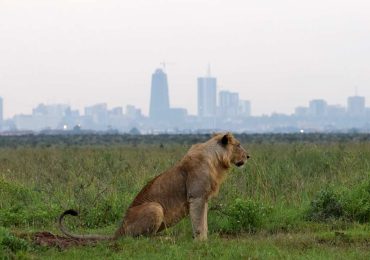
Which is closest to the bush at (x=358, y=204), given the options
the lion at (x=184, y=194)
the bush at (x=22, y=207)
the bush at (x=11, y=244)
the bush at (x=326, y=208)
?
the bush at (x=326, y=208)

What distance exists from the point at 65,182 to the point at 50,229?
178 inches

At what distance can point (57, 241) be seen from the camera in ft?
33.0

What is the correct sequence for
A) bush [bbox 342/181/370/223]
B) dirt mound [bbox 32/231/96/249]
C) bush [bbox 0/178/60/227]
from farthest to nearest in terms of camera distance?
bush [bbox 0/178/60/227]
bush [bbox 342/181/370/223]
dirt mound [bbox 32/231/96/249]

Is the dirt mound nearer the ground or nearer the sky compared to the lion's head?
nearer the ground

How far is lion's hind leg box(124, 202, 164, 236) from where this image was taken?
33.2ft

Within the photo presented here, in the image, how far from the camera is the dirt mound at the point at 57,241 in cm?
988

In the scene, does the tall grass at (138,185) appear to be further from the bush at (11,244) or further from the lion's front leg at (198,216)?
the bush at (11,244)

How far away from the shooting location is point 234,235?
11375 millimetres

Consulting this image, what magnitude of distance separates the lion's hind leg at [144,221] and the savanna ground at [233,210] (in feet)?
0.46

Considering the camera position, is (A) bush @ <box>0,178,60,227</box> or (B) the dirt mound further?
(A) bush @ <box>0,178,60,227</box>

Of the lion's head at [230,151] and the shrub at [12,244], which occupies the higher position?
the lion's head at [230,151]

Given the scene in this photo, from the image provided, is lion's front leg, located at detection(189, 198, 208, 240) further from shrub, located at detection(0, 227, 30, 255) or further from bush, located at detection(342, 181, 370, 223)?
bush, located at detection(342, 181, 370, 223)

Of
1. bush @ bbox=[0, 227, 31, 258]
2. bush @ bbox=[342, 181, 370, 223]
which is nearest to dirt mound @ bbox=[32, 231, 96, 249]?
bush @ bbox=[0, 227, 31, 258]

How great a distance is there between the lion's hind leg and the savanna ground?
0.14 metres
